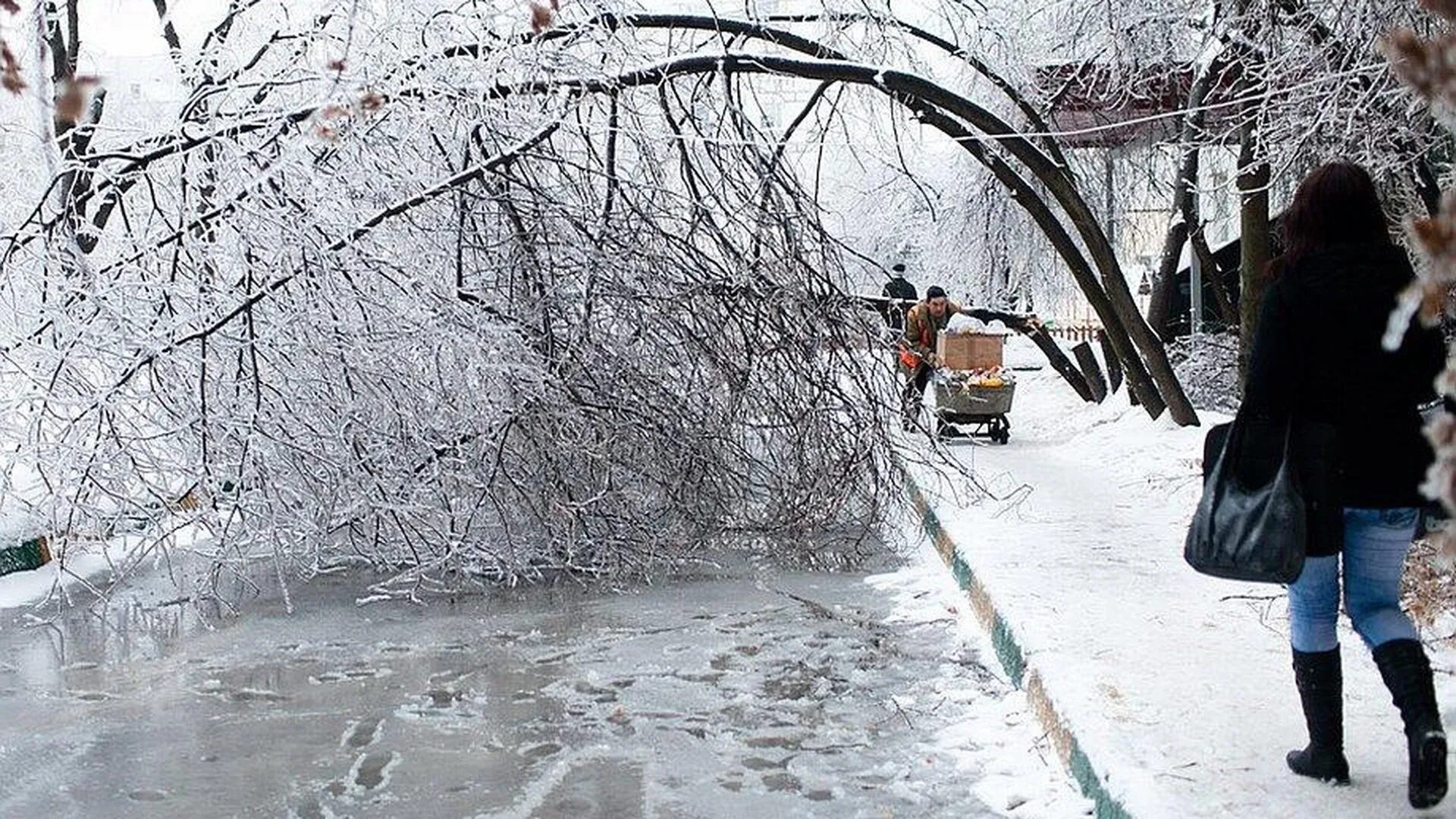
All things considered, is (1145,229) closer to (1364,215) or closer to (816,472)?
(816,472)

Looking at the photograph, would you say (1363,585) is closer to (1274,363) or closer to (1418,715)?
(1418,715)

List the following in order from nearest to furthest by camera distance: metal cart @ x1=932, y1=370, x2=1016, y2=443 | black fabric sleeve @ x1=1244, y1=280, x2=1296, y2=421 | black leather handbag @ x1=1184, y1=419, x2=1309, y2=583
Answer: black leather handbag @ x1=1184, y1=419, x2=1309, y2=583, black fabric sleeve @ x1=1244, y1=280, x2=1296, y2=421, metal cart @ x1=932, y1=370, x2=1016, y2=443

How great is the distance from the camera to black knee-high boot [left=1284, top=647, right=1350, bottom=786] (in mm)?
4418

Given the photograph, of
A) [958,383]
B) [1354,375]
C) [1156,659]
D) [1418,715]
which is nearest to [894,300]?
[1156,659]

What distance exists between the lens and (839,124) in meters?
11.7

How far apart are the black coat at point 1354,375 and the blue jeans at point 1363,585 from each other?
0.07 meters

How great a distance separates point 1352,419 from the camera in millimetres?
4312

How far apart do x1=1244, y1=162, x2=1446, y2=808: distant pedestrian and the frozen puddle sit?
3.50 ft

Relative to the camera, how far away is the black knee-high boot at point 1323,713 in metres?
4.42

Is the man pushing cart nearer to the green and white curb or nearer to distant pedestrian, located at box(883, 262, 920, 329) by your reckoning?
distant pedestrian, located at box(883, 262, 920, 329)

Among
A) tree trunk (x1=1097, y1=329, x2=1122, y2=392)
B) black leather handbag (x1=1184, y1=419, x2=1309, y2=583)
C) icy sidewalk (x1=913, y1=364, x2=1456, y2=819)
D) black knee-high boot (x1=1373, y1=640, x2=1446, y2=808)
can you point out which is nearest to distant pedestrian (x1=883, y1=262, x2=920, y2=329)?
icy sidewalk (x1=913, y1=364, x2=1456, y2=819)

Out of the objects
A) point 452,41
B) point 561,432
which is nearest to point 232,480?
point 561,432

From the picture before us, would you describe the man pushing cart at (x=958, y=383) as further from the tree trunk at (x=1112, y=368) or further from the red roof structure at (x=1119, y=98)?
the tree trunk at (x=1112, y=368)

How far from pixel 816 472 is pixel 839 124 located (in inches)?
122
